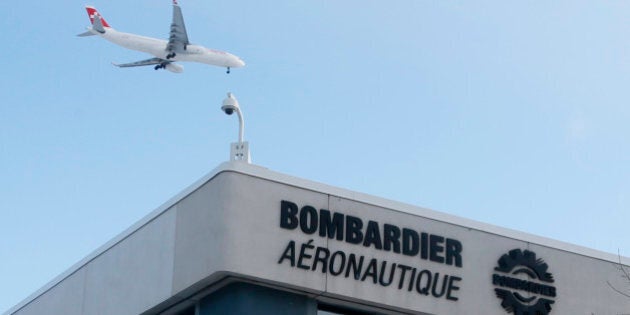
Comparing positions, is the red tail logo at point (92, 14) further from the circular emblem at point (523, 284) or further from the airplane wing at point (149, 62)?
the circular emblem at point (523, 284)

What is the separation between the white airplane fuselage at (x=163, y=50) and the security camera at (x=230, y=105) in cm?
5495

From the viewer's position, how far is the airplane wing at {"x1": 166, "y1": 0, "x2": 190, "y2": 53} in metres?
69.8

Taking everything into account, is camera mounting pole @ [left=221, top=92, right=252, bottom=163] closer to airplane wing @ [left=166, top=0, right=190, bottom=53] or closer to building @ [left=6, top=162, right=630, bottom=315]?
building @ [left=6, top=162, right=630, bottom=315]

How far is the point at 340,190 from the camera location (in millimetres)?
17125

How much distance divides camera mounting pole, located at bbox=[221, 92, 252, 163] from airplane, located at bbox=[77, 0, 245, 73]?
5274cm

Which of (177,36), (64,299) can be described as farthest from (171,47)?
(64,299)

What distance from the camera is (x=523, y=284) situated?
18484 millimetres

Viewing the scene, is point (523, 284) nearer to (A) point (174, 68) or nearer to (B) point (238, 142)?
(B) point (238, 142)

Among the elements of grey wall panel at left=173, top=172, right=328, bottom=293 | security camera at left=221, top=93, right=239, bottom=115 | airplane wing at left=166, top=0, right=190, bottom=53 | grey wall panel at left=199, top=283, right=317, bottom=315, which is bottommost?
grey wall panel at left=199, top=283, right=317, bottom=315

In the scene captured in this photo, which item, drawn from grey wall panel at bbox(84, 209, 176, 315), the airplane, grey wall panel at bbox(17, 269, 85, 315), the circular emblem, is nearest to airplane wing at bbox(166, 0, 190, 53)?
the airplane

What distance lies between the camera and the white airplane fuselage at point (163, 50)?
7231cm

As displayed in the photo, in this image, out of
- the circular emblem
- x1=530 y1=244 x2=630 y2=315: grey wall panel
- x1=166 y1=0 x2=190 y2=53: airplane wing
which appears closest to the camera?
the circular emblem

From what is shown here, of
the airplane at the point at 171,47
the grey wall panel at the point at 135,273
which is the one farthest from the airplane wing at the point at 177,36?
the grey wall panel at the point at 135,273

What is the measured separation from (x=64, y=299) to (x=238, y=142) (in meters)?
6.02
